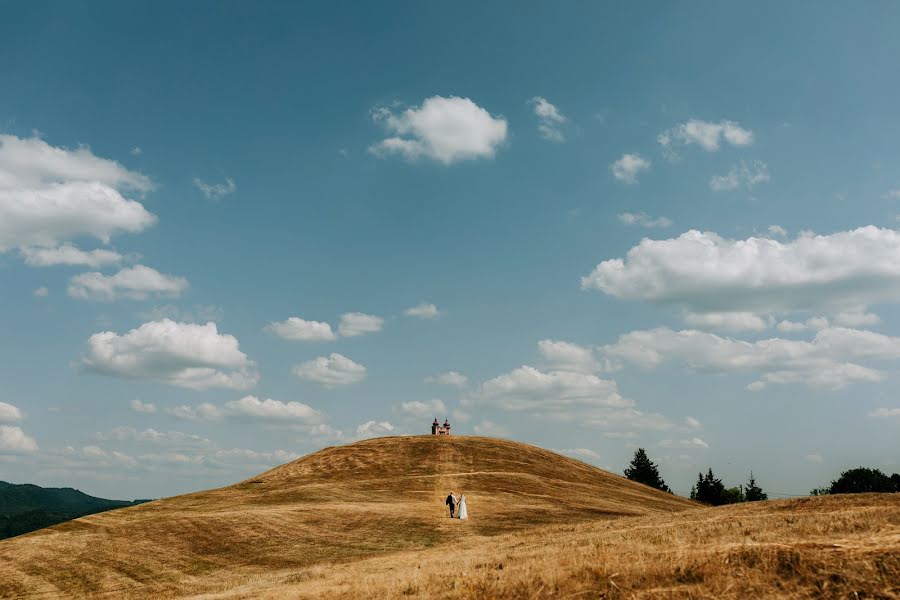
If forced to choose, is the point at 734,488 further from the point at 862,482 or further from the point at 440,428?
the point at 440,428

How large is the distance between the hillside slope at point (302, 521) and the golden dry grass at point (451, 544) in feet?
0.65

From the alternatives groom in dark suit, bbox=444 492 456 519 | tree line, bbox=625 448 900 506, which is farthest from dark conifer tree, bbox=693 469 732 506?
groom in dark suit, bbox=444 492 456 519

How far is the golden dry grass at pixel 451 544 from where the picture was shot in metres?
15.6

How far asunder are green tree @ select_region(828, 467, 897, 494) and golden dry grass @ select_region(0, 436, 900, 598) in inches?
4092

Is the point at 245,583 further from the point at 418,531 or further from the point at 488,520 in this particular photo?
the point at 488,520

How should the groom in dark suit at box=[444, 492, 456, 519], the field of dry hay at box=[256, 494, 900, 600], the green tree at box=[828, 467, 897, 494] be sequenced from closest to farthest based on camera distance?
the field of dry hay at box=[256, 494, 900, 600], the groom in dark suit at box=[444, 492, 456, 519], the green tree at box=[828, 467, 897, 494]

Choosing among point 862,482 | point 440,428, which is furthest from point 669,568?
point 862,482

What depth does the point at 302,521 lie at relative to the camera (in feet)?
158

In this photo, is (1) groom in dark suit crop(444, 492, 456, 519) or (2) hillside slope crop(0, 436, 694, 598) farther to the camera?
(1) groom in dark suit crop(444, 492, 456, 519)

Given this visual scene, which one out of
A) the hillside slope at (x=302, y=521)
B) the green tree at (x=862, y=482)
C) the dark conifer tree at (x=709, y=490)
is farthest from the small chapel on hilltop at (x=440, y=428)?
the green tree at (x=862, y=482)

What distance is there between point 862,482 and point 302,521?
155 metres

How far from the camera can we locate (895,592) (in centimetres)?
1294

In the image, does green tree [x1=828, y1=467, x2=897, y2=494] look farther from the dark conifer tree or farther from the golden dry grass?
the golden dry grass

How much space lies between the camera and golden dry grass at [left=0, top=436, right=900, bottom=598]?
15.6 meters
